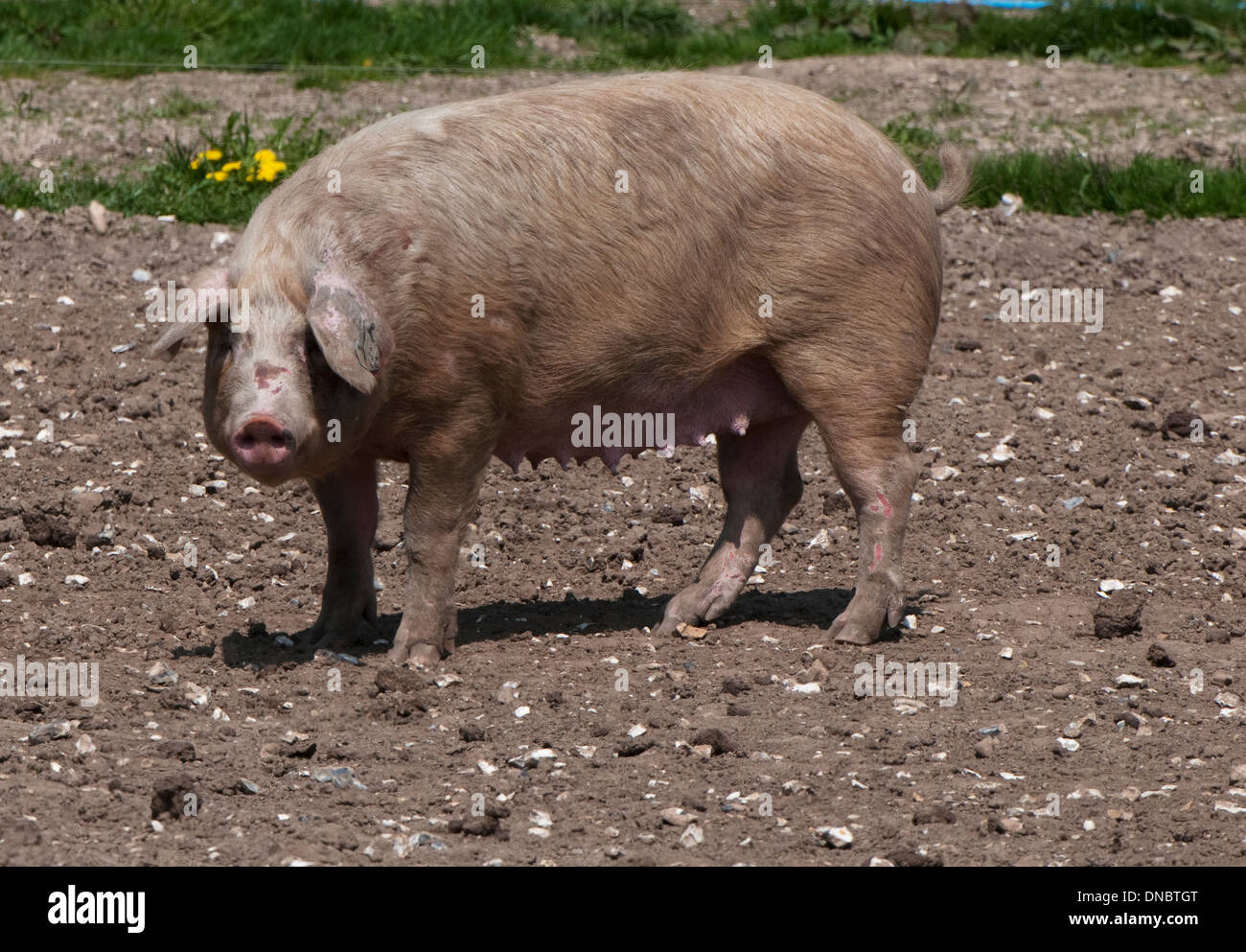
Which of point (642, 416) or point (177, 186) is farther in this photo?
point (177, 186)

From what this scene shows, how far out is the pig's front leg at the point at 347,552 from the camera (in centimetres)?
563

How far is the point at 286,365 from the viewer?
16.0ft

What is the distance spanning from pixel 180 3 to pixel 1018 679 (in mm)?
8725

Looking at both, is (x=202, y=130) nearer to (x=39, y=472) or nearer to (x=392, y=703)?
(x=39, y=472)

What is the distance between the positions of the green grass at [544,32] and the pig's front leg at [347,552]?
5.92 metres

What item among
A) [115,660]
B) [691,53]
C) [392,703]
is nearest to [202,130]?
[691,53]

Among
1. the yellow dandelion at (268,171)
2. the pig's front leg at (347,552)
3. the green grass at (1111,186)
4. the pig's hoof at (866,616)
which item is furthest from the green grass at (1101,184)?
the pig's front leg at (347,552)

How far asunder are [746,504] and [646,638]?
60 cm

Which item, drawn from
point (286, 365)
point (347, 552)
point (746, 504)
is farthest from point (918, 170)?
point (286, 365)

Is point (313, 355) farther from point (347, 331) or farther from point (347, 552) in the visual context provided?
point (347, 552)

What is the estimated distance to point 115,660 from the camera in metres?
5.42

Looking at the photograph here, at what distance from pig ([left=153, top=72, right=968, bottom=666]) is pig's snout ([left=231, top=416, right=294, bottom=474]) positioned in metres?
0.10

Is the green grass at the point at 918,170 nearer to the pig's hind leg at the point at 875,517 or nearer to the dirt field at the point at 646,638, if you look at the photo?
the dirt field at the point at 646,638

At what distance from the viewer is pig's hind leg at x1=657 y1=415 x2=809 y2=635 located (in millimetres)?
6027
